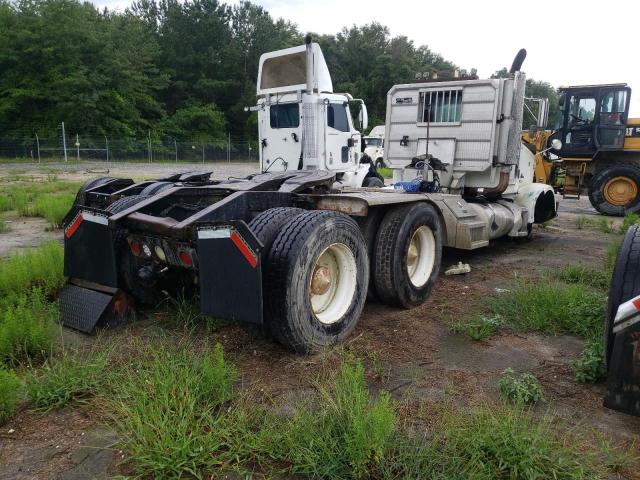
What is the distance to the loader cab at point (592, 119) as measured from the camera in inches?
484

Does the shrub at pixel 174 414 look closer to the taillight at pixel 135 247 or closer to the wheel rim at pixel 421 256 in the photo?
the taillight at pixel 135 247

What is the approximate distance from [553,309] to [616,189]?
974cm

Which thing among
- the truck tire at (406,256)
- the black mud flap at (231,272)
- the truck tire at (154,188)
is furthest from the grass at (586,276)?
the truck tire at (154,188)

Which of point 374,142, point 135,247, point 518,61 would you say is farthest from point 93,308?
point 374,142

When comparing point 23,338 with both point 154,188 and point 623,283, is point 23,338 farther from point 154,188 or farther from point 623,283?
point 623,283

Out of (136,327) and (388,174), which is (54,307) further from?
(388,174)

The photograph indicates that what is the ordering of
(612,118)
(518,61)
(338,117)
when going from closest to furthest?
(518,61)
(338,117)
(612,118)

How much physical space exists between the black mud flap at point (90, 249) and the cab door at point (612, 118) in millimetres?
12246

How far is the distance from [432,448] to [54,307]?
10.7 feet

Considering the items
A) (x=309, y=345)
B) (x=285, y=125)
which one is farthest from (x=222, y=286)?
(x=285, y=125)

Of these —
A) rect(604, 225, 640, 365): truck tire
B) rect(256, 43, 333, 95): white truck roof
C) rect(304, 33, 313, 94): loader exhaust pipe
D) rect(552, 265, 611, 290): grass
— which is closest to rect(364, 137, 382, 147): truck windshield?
rect(256, 43, 333, 95): white truck roof

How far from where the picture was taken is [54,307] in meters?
4.23

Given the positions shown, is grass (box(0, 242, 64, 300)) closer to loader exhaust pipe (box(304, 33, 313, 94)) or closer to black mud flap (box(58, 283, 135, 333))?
black mud flap (box(58, 283, 135, 333))

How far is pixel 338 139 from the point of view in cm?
1042
